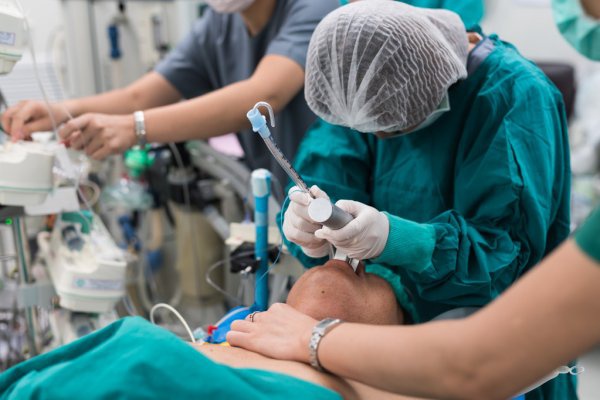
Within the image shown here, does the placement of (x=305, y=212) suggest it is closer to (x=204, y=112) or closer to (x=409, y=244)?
(x=409, y=244)

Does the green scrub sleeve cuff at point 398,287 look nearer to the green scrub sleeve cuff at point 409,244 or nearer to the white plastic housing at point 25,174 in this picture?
the green scrub sleeve cuff at point 409,244

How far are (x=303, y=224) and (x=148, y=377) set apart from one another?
467 mm

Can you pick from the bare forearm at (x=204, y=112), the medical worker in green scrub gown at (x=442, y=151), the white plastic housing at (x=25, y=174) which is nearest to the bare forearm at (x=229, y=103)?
the bare forearm at (x=204, y=112)

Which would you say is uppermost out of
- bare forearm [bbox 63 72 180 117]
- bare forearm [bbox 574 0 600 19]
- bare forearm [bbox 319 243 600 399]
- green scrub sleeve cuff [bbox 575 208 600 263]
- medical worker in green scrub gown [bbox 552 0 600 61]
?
bare forearm [bbox 574 0 600 19]

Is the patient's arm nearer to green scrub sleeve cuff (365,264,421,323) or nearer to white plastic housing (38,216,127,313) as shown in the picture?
green scrub sleeve cuff (365,264,421,323)

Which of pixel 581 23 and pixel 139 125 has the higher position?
pixel 581 23

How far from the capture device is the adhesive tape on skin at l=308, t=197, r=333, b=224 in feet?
3.36

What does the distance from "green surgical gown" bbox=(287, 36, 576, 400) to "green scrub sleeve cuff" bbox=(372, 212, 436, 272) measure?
0.03m

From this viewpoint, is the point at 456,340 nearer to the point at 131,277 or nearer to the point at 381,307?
the point at 381,307

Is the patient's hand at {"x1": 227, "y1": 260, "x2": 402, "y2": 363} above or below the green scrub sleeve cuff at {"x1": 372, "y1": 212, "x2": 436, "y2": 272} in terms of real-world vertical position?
below

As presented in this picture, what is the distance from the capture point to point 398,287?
4.40 feet

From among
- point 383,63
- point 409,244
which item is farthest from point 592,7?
point 409,244

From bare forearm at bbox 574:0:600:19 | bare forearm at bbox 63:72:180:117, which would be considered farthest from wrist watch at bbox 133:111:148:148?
bare forearm at bbox 574:0:600:19

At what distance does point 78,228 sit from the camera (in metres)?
1.72
